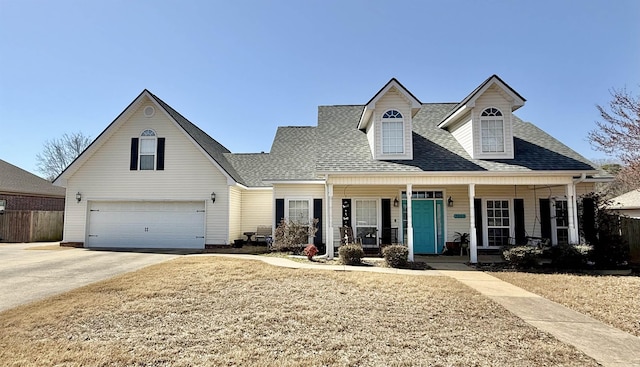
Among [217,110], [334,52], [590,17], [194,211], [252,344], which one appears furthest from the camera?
[217,110]

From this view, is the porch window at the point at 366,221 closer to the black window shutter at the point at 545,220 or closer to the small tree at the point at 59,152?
the black window shutter at the point at 545,220

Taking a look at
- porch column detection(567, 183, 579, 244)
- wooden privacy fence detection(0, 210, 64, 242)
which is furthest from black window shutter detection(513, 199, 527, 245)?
wooden privacy fence detection(0, 210, 64, 242)

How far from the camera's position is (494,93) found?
13250mm

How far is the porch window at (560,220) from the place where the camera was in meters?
14.6

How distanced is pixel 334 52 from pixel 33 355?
14.1m

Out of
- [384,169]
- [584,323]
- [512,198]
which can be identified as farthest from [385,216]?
[584,323]

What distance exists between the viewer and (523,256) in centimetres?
1103

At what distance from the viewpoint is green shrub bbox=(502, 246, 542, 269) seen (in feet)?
36.1

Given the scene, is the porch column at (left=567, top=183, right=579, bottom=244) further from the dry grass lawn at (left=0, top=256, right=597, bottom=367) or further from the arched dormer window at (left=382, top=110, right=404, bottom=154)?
the dry grass lawn at (left=0, top=256, right=597, bottom=367)

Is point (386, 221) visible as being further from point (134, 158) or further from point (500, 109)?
point (134, 158)

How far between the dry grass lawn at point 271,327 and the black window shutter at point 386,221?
6049 millimetres

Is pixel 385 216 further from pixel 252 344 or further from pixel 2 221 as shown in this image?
pixel 2 221

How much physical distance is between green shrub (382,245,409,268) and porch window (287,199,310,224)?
5.19 m

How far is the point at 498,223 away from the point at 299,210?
8.91 m
